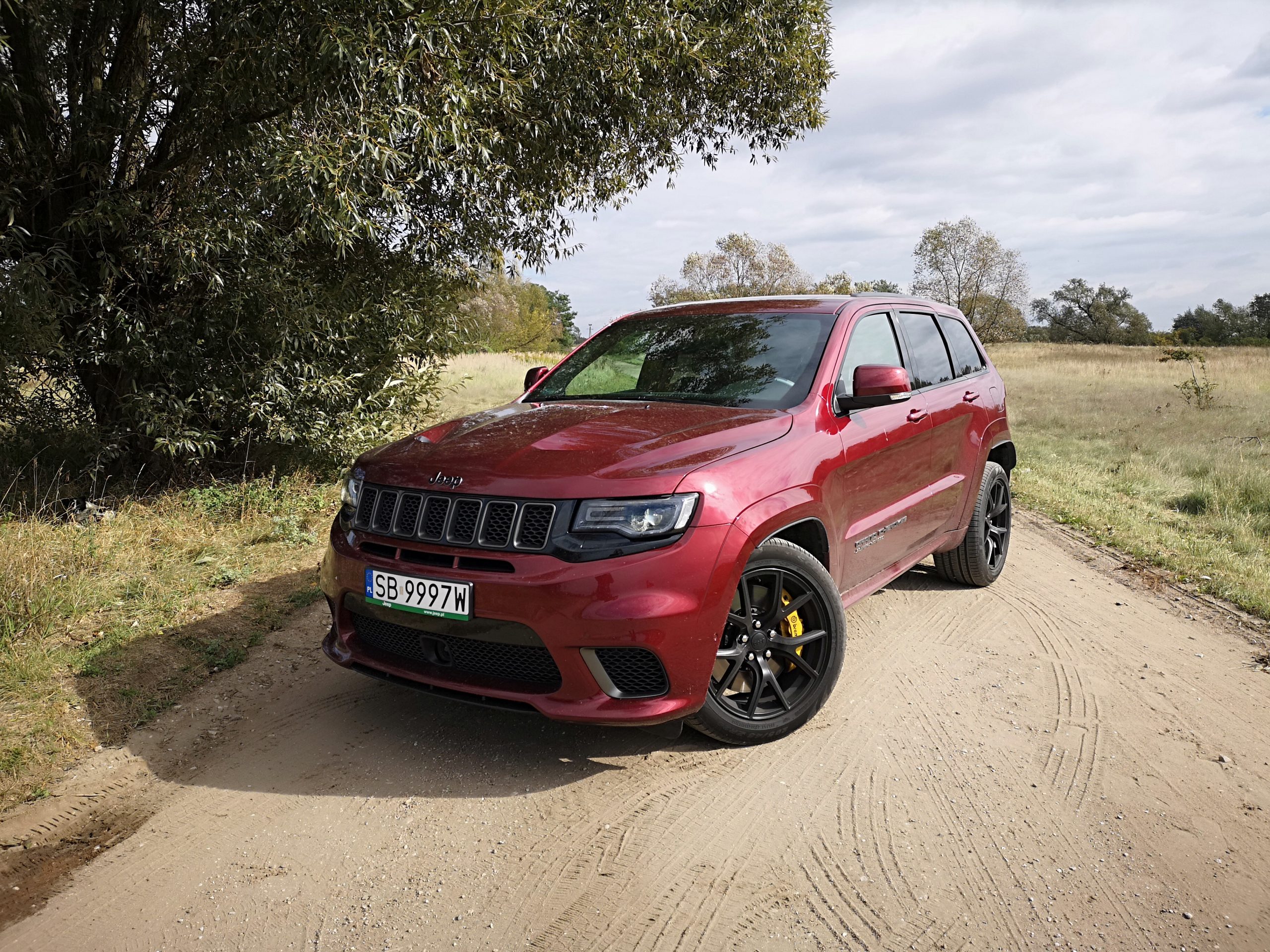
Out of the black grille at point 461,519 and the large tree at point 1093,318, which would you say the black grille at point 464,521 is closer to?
the black grille at point 461,519

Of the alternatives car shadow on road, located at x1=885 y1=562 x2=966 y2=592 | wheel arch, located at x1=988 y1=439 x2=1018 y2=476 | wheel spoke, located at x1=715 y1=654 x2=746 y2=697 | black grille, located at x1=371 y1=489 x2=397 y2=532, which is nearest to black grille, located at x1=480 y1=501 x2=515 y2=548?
black grille, located at x1=371 y1=489 x2=397 y2=532

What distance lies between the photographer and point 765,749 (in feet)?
11.0

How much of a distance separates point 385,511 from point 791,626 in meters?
1.63

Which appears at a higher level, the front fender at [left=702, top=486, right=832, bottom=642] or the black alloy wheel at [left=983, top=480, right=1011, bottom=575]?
the front fender at [left=702, top=486, right=832, bottom=642]

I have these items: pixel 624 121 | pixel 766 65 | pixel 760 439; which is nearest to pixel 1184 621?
pixel 760 439

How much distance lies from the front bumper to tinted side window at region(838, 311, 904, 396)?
1.35m

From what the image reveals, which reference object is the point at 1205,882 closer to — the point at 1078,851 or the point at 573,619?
the point at 1078,851

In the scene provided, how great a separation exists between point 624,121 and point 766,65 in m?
1.97

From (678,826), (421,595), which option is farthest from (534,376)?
(678,826)

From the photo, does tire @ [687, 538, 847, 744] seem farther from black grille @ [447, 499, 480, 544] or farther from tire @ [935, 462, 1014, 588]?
tire @ [935, 462, 1014, 588]

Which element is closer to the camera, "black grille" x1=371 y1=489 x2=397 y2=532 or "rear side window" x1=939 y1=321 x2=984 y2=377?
"black grille" x1=371 y1=489 x2=397 y2=532

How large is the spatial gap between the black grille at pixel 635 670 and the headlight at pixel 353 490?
1.22m

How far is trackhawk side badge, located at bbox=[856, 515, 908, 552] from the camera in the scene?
12.8ft

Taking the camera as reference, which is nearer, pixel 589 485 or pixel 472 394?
pixel 589 485
